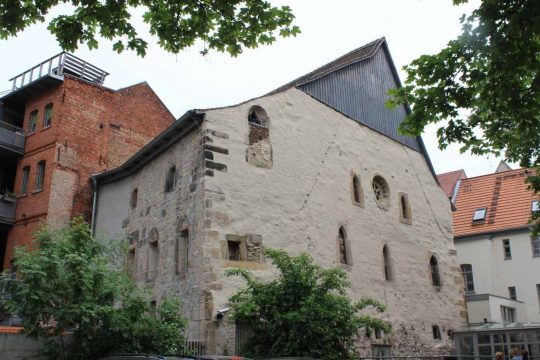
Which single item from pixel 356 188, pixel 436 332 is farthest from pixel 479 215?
pixel 356 188

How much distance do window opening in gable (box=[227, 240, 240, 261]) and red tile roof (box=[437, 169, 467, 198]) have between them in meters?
22.4

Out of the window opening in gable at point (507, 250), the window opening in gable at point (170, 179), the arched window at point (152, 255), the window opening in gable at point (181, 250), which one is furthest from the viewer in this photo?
the window opening in gable at point (507, 250)

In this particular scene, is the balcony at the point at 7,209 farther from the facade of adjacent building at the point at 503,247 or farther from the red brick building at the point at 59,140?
the facade of adjacent building at the point at 503,247

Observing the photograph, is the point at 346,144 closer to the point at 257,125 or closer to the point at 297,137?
the point at 297,137

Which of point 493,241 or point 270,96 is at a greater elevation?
point 270,96

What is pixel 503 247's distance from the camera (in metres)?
30.0

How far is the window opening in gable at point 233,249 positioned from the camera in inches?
638

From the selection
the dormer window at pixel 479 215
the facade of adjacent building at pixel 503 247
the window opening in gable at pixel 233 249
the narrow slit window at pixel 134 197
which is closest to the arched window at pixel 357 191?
the window opening in gable at pixel 233 249

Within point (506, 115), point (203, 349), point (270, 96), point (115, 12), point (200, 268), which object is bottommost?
point (203, 349)

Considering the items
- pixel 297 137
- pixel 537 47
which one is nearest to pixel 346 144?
pixel 297 137

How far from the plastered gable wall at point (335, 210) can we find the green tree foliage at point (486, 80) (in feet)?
22.4

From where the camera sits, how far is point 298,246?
17875 mm

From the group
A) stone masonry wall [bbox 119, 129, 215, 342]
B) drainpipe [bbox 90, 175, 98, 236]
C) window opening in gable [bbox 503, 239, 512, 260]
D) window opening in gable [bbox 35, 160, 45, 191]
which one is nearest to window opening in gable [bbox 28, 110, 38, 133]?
window opening in gable [bbox 35, 160, 45, 191]

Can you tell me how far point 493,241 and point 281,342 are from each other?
20.0 m
